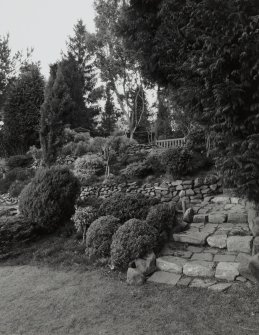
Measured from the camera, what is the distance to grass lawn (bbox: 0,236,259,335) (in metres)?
2.94

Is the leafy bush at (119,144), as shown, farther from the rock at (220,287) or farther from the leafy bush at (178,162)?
A: the rock at (220,287)

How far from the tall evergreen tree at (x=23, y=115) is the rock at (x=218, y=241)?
12919mm

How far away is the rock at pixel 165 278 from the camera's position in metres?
3.92

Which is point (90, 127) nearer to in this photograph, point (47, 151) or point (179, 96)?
point (47, 151)

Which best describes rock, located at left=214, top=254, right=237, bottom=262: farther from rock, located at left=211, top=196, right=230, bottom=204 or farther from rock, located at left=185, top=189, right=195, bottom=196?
rock, located at left=185, top=189, right=195, bottom=196

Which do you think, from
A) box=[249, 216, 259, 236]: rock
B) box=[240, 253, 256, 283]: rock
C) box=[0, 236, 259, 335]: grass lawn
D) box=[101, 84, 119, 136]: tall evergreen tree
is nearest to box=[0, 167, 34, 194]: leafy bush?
box=[0, 236, 259, 335]: grass lawn

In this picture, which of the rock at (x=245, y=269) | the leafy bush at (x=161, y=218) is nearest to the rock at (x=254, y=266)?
the rock at (x=245, y=269)

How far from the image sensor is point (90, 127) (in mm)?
21625

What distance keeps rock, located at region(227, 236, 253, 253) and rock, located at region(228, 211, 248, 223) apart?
98 centimetres

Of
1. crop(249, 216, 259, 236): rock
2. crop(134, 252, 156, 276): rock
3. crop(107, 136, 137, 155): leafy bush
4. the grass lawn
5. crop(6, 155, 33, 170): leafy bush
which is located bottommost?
the grass lawn

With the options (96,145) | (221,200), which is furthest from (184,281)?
(96,145)

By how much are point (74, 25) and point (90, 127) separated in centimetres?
1078

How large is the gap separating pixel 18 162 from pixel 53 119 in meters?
3.61

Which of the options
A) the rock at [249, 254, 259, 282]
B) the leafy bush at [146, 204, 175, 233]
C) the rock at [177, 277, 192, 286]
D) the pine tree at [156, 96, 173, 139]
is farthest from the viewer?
the pine tree at [156, 96, 173, 139]
